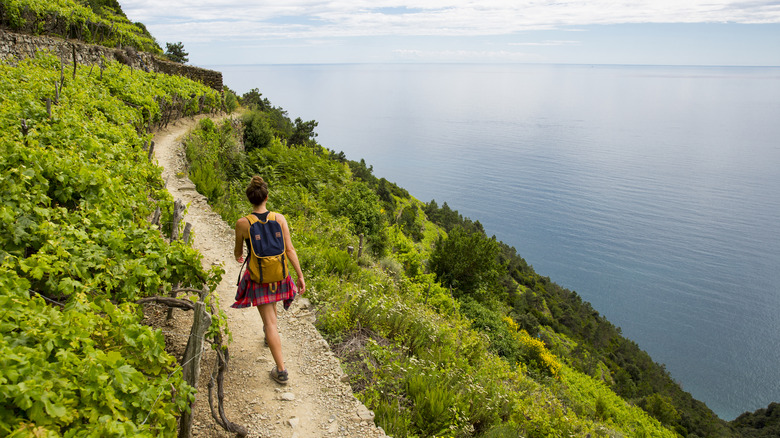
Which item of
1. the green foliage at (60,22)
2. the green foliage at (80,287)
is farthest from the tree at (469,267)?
the green foliage at (60,22)

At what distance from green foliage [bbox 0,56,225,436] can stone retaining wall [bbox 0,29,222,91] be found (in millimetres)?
8087

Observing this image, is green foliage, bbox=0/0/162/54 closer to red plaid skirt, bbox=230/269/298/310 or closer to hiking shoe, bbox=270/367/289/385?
red plaid skirt, bbox=230/269/298/310

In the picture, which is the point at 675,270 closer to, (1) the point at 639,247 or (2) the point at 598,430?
(1) the point at 639,247

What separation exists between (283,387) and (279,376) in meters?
0.18

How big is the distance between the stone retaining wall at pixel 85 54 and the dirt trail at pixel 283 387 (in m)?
10.4

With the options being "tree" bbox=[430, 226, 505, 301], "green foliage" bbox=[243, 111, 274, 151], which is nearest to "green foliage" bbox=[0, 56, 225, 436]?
"green foliage" bbox=[243, 111, 274, 151]

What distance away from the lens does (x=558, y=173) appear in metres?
135

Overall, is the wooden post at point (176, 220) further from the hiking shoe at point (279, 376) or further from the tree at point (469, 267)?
the tree at point (469, 267)

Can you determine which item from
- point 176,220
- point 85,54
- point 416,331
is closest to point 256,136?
point 85,54

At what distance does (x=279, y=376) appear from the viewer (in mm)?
5973

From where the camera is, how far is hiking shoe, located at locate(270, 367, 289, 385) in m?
5.96

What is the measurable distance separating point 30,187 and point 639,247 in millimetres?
101669

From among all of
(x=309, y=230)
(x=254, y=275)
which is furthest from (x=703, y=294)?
(x=254, y=275)

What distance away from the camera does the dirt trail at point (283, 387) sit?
17.6ft
